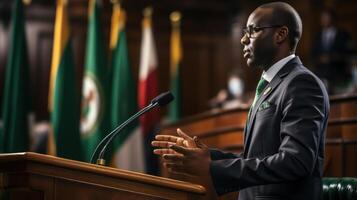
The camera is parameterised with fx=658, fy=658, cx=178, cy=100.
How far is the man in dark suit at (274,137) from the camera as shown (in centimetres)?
244

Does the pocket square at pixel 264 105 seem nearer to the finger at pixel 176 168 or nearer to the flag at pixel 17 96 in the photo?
the finger at pixel 176 168

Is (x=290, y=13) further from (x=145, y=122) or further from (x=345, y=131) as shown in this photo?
(x=145, y=122)

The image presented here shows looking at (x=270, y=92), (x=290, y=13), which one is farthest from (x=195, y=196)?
(x=290, y=13)

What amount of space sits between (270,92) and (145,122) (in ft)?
14.9

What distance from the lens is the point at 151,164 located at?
7137mm

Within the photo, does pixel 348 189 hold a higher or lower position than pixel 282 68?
lower

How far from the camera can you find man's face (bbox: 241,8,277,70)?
2756mm

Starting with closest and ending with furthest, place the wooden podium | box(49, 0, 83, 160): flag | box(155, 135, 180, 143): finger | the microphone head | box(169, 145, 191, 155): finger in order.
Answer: the wooden podium < box(169, 145, 191, 155): finger < box(155, 135, 180, 143): finger < the microphone head < box(49, 0, 83, 160): flag

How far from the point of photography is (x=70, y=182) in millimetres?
2311

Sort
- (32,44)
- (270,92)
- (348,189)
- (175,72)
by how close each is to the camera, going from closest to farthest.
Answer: (270,92)
(348,189)
(175,72)
(32,44)

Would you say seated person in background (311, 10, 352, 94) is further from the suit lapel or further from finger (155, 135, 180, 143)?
finger (155, 135, 180, 143)

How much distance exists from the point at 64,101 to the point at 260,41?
11.8 feet

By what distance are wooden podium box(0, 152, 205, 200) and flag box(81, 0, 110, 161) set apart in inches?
152

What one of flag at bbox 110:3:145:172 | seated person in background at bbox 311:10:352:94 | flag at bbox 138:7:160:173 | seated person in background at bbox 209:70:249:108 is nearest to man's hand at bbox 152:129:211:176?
flag at bbox 110:3:145:172
